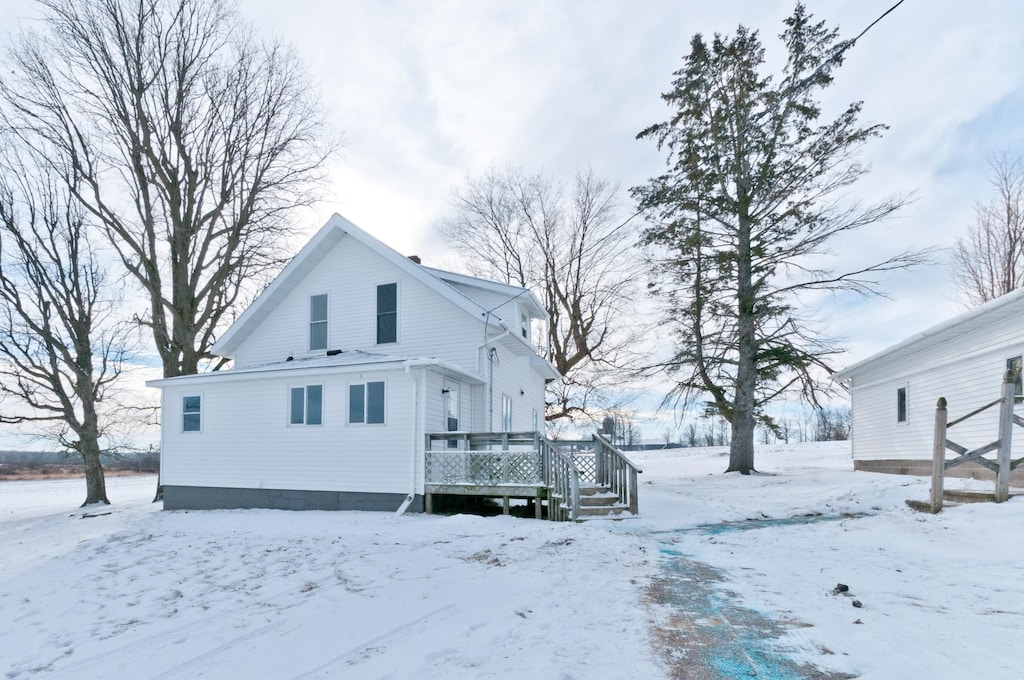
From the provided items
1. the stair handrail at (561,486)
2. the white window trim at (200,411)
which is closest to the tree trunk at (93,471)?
the white window trim at (200,411)

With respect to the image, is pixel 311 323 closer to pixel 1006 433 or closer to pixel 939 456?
pixel 939 456

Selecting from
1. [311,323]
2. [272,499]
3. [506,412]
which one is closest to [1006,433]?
[506,412]

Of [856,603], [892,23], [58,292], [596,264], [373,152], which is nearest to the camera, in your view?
[856,603]

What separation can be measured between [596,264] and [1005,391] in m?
19.5

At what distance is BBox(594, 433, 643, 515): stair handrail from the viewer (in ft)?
36.6

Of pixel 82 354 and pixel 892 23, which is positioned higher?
pixel 892 23

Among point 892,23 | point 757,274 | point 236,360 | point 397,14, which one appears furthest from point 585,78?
point 236,360

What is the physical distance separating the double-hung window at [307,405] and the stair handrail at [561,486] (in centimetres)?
555

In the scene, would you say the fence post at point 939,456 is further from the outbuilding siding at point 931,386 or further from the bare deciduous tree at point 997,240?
the bare deciduous tree at point 997,240

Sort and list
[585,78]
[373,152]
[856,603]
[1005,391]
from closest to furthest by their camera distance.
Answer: [856,603], [1005,391], [585,78], [373,152]

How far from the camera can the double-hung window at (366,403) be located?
1291cm

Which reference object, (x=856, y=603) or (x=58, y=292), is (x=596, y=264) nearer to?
(x=58, y=292)

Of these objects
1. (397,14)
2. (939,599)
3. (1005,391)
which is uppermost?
(397,14)

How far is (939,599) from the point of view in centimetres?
493
